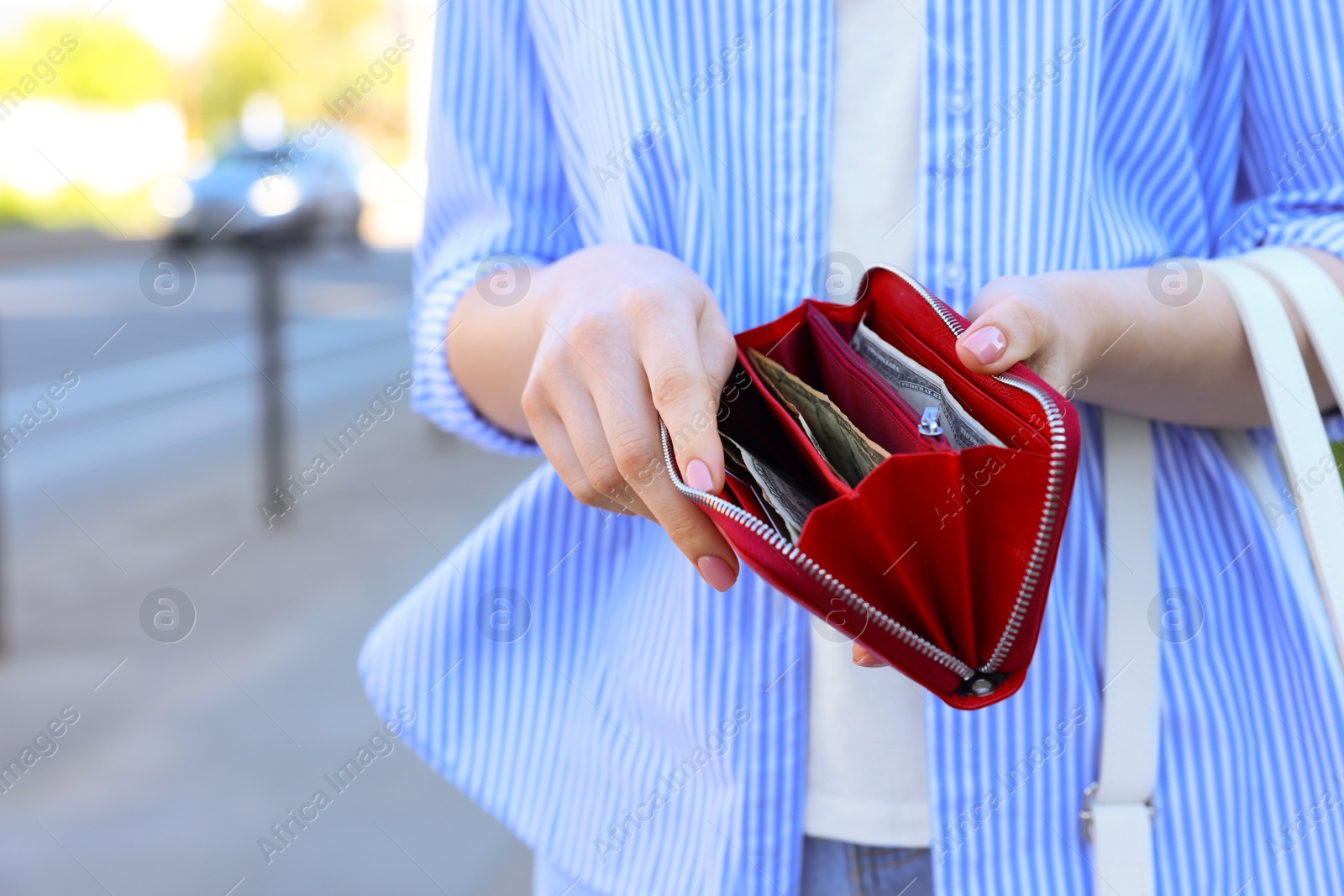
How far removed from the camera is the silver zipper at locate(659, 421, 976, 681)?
73cm

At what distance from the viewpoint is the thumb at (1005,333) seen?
792 mm

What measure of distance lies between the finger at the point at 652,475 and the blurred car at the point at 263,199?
1552cm

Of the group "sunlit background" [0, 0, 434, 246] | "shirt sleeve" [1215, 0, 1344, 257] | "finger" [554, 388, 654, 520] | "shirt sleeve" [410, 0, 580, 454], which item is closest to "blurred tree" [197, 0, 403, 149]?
"sunlit background" [0, 0, 434, 246]

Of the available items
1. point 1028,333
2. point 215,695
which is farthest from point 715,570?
point 215,695

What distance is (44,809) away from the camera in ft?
10.5

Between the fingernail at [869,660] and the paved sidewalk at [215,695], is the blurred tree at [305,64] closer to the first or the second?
the paved sidewalk at [215,695]

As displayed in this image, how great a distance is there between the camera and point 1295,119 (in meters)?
1.02

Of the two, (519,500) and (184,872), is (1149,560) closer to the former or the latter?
(519,500)

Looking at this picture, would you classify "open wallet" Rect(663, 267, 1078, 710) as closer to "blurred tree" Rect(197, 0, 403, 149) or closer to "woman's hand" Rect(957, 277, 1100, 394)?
"woman's hand" Rect(957, 277, 1100, 394)

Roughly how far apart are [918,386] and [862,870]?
478 mm

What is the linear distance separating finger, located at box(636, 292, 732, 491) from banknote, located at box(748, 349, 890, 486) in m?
0.09

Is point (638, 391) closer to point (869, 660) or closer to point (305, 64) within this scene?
point (869, 660)

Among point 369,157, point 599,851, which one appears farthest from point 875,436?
point 369,157

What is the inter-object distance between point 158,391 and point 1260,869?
8.63m
